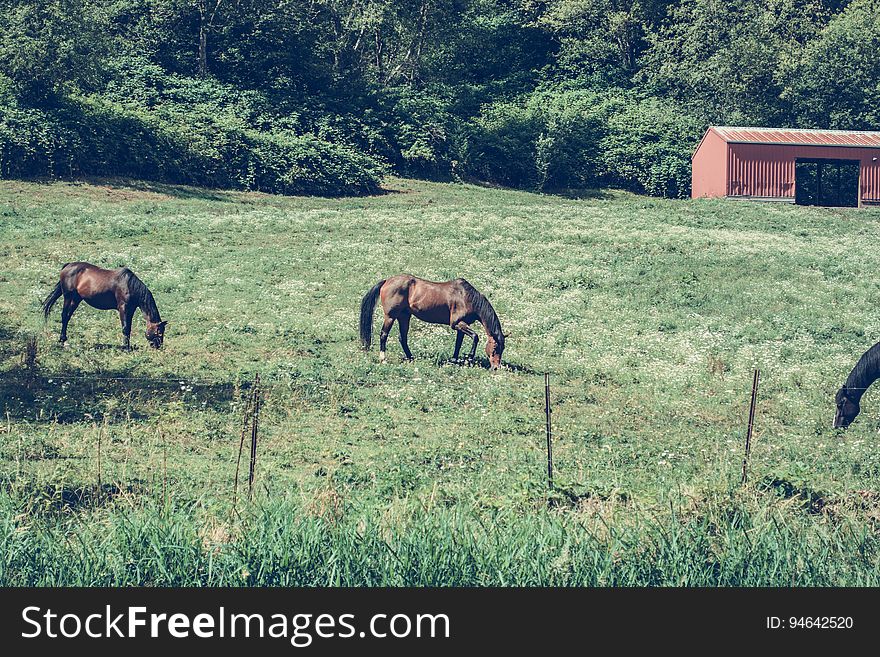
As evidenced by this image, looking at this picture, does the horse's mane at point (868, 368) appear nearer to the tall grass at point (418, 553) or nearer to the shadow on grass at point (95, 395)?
the tall grass at point (418, 553)

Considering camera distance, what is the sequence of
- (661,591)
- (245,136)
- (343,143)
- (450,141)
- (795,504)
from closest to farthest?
(661,591)
(795,504)
(245,136)
(343,143)
(450,141)

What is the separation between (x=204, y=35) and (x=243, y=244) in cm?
3510

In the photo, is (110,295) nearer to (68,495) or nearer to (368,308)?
(368,308)

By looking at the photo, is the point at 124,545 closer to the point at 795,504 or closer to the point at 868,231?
the point at 795,504

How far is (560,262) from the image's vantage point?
1432 inches

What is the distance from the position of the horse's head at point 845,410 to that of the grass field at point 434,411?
32cm

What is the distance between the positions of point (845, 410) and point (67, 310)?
1627 cm

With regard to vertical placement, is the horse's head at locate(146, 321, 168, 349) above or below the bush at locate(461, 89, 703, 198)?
below

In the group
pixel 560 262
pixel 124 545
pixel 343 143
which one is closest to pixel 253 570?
pixel 124 545

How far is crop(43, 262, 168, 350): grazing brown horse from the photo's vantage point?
2198 centimetres

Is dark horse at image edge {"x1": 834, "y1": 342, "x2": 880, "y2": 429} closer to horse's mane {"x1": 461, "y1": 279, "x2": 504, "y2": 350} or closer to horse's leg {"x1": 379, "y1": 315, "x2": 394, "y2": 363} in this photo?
horse's mane {"x1": 461, "y1": 279, "x2": 504, "y2": 350}

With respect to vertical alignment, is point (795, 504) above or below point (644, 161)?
below

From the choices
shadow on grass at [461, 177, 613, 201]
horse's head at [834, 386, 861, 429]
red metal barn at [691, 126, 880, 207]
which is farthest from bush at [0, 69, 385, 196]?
horse's head at [834, 386, 861, 429]

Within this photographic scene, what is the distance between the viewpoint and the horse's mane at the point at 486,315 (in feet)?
70.0
